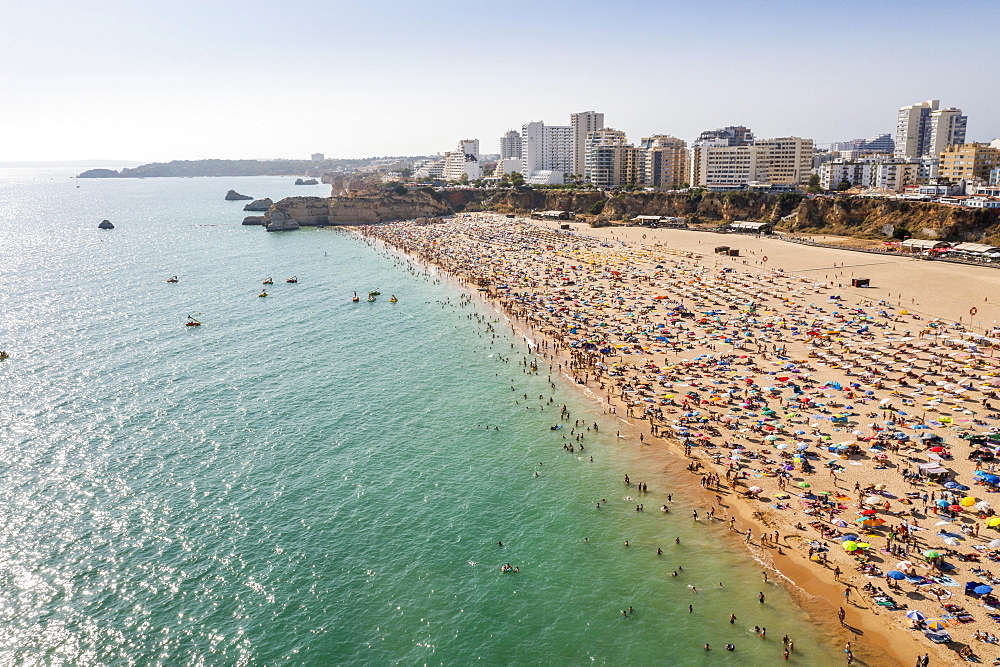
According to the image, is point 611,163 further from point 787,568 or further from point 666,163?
point 787,568

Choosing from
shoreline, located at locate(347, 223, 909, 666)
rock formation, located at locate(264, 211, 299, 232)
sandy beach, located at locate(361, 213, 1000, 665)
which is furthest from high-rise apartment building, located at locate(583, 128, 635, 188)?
shoreline, located at locate(347, 223, 909, 666)

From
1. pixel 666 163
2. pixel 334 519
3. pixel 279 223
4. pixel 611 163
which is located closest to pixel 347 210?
pixel 279 223

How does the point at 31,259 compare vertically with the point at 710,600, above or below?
above

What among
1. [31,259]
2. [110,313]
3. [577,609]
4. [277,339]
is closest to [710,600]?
[577,609]

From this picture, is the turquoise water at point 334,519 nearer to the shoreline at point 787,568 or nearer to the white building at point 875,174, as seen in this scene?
the shoreline at point 787,568

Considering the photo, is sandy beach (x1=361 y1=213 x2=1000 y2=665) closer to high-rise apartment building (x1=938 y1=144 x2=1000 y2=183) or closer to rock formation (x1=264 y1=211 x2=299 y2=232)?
high-rise apartment building (x1=938 y1=144 x2=1000 y2=183)

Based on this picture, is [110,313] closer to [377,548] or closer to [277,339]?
[277,339]
